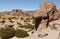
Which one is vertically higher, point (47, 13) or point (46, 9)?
point (46, 9)

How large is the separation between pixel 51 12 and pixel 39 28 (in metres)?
2.72

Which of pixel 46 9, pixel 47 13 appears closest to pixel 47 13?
pixel 47 13

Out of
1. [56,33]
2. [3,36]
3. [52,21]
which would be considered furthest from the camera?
[52,21]

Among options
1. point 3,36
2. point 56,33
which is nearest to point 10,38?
point 3,36

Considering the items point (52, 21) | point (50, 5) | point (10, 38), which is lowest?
point (10, 38)

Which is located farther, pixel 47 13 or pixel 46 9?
pixel 46 9

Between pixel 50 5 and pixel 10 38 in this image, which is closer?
pixel 10 38

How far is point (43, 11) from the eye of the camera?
24.9 metres

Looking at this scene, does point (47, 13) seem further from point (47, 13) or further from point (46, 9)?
point (46, 9)

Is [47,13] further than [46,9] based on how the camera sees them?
No

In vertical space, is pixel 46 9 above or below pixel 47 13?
above

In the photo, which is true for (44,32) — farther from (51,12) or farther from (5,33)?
(5,33)

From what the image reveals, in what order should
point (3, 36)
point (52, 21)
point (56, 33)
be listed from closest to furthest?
1. point (56, 33)
2. point (3, 36)
3. point (52, 21)

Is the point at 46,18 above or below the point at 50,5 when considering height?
below
